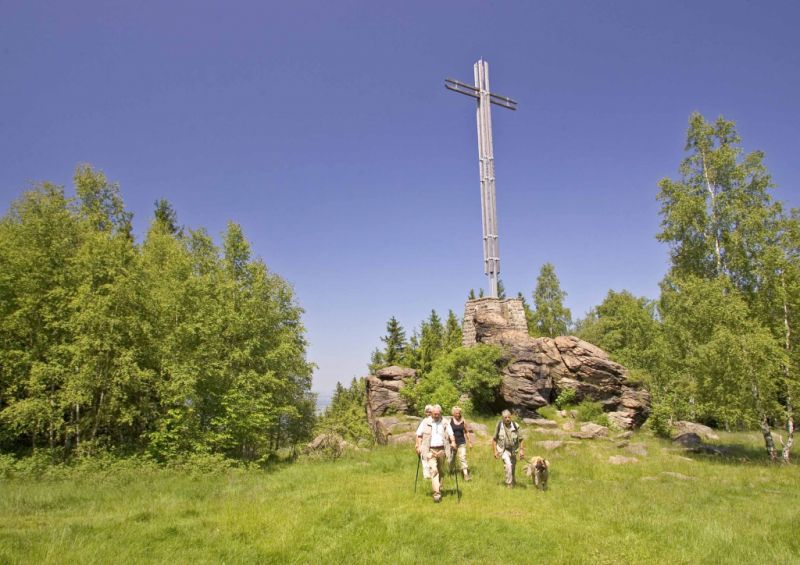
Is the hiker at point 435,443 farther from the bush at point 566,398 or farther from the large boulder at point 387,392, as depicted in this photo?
the bush at point 566,398

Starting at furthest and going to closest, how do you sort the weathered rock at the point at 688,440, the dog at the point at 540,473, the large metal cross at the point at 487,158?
the large metal cross at the point at 487,158 < the weathered rock at the point at 688,440 < the dog at the point at 540,473

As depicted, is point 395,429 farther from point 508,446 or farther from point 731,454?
point 731,454

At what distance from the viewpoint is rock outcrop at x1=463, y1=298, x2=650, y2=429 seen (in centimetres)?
2780

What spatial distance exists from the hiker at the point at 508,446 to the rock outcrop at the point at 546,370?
14198mm

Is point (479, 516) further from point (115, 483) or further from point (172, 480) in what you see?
point (115, 483)

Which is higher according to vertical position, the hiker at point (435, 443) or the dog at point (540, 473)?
the hiker at point (435, 443)

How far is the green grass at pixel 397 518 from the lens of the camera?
7.95 m

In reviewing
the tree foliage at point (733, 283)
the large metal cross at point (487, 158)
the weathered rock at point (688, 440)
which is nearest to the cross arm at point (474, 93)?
the large metal cross at point (487, 158)

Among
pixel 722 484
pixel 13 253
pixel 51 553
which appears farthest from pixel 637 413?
pixel 13 253

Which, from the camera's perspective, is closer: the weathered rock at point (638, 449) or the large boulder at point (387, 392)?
the weathered rock at point (638, 449)

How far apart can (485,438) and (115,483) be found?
14924mm

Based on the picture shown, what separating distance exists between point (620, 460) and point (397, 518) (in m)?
12.6

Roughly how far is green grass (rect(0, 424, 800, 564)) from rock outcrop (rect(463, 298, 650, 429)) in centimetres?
1140

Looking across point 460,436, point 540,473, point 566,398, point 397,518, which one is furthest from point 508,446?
point 566,398
